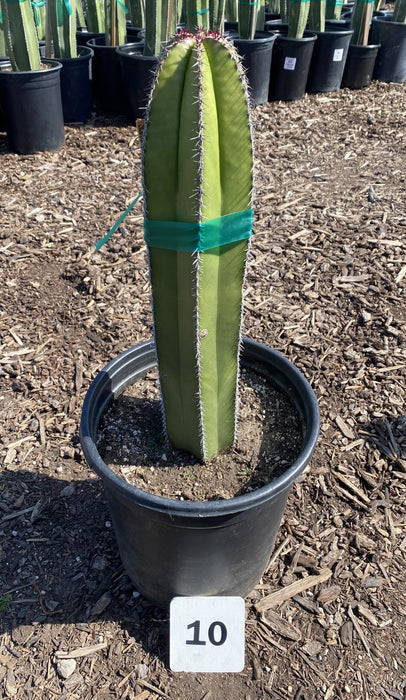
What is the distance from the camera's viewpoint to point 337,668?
4.44 feet

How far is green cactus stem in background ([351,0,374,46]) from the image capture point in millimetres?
4992

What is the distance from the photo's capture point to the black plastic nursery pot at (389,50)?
5328mm

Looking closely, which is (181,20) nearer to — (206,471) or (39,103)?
(39,103)

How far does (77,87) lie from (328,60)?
2330 mm

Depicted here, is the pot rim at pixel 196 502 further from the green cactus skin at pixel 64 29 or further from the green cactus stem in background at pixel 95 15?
the green cactus stem in background at pixel 95 15

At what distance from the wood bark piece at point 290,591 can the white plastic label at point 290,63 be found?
4437mm

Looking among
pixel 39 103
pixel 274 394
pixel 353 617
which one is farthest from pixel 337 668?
pixel 39 103

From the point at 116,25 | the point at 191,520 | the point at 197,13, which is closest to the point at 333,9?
the point at 197,13

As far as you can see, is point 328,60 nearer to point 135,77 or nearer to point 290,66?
point 290,66

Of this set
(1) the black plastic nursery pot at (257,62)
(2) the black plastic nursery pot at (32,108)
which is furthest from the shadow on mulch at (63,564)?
(1) the black plastic nursery pot at (257,62)

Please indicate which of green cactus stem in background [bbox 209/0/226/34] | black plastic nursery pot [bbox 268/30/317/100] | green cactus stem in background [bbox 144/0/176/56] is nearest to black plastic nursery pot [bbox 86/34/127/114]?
green cactus stem in background [bbox 144/0/176/56]

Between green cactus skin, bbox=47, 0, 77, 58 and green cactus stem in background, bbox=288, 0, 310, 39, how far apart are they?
1.87m

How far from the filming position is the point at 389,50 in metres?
5.36

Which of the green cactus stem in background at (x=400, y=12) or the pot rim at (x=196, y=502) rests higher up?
the green cactus stem in background at (x=400, y=12)
